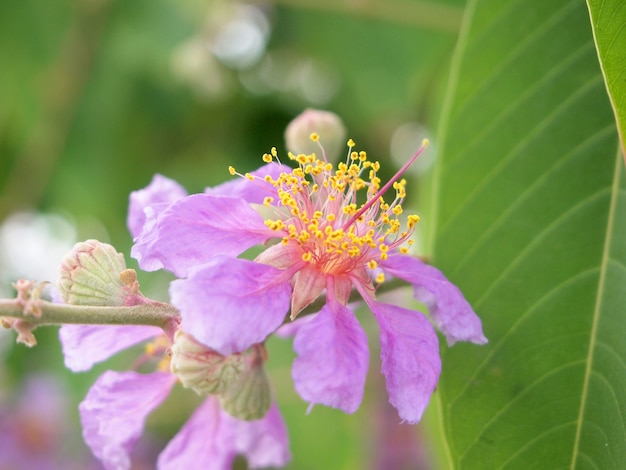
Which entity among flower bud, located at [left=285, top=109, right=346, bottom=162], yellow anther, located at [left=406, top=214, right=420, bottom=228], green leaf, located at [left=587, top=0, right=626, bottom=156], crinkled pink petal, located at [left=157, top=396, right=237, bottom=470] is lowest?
crinkled pink petal, located at [left=157, top=396, right=237, bottom=470]

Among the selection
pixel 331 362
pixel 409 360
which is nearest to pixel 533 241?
pixel 409 360

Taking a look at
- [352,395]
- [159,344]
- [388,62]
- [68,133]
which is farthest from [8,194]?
[352,395]

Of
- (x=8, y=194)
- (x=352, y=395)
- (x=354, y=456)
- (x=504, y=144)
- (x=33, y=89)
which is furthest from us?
(x=8, y=194)

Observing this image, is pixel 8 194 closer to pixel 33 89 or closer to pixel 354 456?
pixel 33 89

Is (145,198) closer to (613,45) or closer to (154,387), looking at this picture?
(154,387)

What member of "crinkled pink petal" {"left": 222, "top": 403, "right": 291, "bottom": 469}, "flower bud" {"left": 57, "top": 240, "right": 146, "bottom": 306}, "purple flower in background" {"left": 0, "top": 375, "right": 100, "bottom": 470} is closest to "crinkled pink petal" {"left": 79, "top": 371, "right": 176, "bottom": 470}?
"crinkled pink petal" {"left": 222, "top": 403, "right": 291, "bottom": 469}

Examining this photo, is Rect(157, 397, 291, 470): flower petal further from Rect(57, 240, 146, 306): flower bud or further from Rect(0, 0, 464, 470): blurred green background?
Rect(0, 0, 464, 470): blurred green background
